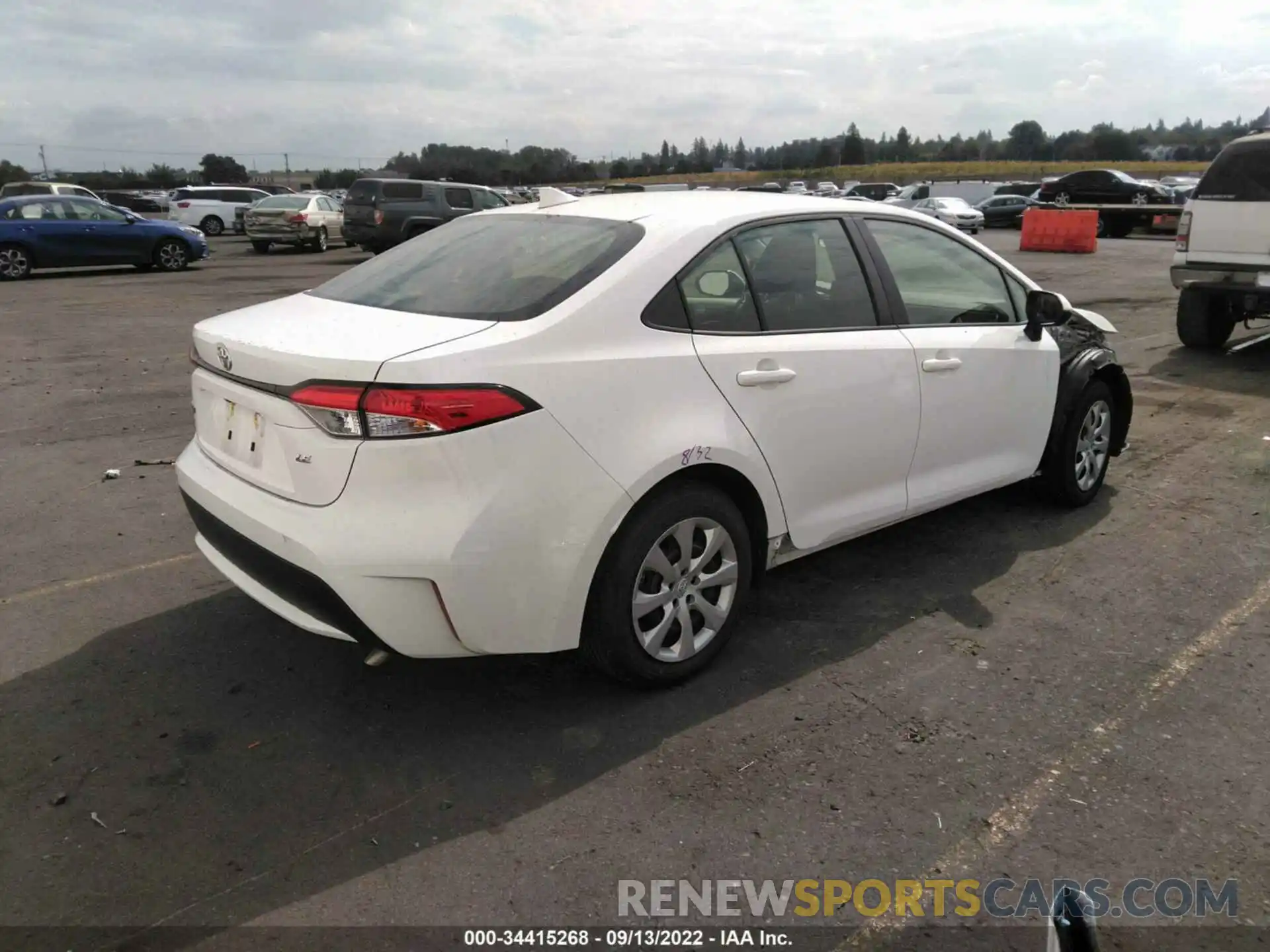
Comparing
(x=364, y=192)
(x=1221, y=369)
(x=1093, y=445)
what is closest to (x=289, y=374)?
(x=1093, y=445)

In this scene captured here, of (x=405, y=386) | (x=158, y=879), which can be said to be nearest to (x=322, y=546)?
(x=405, y=386)

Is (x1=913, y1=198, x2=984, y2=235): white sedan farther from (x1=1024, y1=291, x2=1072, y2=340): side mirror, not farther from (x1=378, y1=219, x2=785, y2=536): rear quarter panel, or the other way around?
(x1=378, y1=219, x2=785, y2=536): rear quarter panel

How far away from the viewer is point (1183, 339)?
33.1 ft

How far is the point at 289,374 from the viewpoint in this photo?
2.91 meters

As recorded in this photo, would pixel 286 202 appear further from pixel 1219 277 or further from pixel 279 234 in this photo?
pixel 1219 277

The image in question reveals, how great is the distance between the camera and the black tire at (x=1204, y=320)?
974 cm

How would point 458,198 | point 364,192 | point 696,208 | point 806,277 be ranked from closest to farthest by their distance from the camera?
point 696,208
point 806,277
point 364,192
point 458,198

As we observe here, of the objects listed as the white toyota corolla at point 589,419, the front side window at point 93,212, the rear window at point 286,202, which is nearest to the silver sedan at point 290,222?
the rear window at point 286,202

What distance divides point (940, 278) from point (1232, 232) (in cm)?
618

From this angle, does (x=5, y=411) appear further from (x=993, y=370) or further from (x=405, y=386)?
(x=993, y=370)

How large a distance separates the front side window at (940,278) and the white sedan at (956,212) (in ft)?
83.1

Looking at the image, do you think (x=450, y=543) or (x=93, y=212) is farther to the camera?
(x=93, y=212)

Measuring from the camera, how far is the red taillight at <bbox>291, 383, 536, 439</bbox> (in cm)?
274

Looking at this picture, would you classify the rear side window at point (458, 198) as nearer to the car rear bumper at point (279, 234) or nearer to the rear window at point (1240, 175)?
the car rear bumper at point (279, 234)
